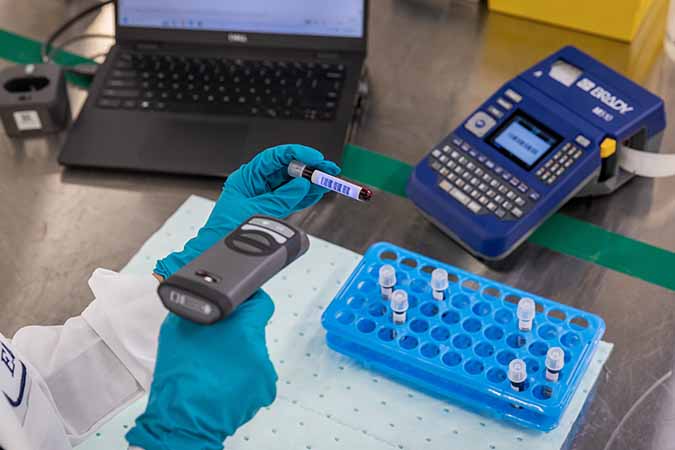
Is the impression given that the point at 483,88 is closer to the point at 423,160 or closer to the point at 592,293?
the point at 423,160

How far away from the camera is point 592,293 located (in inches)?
42.3

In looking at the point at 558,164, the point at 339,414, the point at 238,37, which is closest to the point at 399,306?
the point at 339,414

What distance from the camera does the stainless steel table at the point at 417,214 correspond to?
101cm

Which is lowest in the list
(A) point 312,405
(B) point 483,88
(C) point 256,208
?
(A) point 312,405

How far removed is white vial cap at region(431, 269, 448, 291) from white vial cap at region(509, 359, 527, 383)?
12 centimetres

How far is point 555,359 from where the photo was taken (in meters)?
0.92

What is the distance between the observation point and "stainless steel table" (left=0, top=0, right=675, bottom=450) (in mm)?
1013

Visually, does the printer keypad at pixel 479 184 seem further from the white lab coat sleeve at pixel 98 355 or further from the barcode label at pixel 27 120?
the barcode label at pixel 27 120

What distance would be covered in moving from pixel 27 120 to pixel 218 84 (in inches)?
9.8

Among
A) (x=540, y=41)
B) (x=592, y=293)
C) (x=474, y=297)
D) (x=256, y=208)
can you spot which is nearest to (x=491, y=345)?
(x=474, y=297)

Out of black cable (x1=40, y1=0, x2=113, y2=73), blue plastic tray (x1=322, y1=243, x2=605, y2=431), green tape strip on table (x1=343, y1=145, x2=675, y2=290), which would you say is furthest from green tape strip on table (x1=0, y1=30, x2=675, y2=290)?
black cable (x1=40, y1=0, x2=113, y2=73)

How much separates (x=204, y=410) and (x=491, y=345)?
35 cm

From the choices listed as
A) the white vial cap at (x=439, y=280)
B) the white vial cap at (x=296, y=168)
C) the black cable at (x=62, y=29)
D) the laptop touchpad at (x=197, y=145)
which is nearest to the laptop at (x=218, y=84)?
the laptop touchpad at (x=197, y=145)

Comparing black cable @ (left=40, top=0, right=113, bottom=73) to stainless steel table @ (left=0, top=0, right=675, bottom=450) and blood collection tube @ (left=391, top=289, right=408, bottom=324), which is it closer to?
stainless steel table @ (left=0, top=0, right=675, bottom=450)
